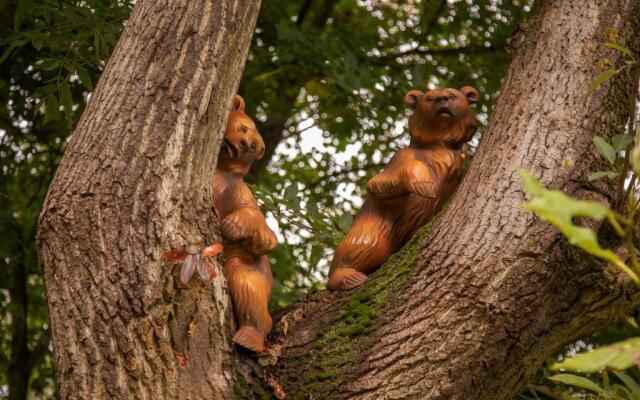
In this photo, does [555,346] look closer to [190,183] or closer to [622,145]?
[622,145]

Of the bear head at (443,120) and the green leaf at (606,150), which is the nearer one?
the green leaf at (606,150)

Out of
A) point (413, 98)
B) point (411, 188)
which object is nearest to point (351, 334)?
point (411, 188)

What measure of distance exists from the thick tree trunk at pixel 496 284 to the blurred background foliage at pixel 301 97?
137 cm

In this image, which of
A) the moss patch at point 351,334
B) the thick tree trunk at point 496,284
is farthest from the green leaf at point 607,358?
the moss patch at point 351,334

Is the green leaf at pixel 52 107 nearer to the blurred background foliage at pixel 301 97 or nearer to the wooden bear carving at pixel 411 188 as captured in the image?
the blurred background foliage at pixel 301 97

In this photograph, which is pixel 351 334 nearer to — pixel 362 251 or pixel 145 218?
pixel 362 251

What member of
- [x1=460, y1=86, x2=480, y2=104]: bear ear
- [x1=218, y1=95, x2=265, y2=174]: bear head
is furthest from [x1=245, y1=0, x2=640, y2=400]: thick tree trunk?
[x1=218, y1=95, x2=265, y2=174]: bear head

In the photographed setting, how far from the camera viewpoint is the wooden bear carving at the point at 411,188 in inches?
117

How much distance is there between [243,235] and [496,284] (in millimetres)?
822

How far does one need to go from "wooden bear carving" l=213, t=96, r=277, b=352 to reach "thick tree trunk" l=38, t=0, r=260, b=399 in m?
0.09

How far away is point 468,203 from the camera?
264 cm

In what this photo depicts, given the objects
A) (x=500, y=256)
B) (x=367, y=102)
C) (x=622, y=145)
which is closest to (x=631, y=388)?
(x=500, y=256)

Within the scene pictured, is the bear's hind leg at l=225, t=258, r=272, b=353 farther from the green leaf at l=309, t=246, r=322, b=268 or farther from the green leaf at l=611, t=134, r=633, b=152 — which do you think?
the green leaf at l=309, t=246, r=322, b=268

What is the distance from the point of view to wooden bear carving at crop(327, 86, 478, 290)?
9.78ft
